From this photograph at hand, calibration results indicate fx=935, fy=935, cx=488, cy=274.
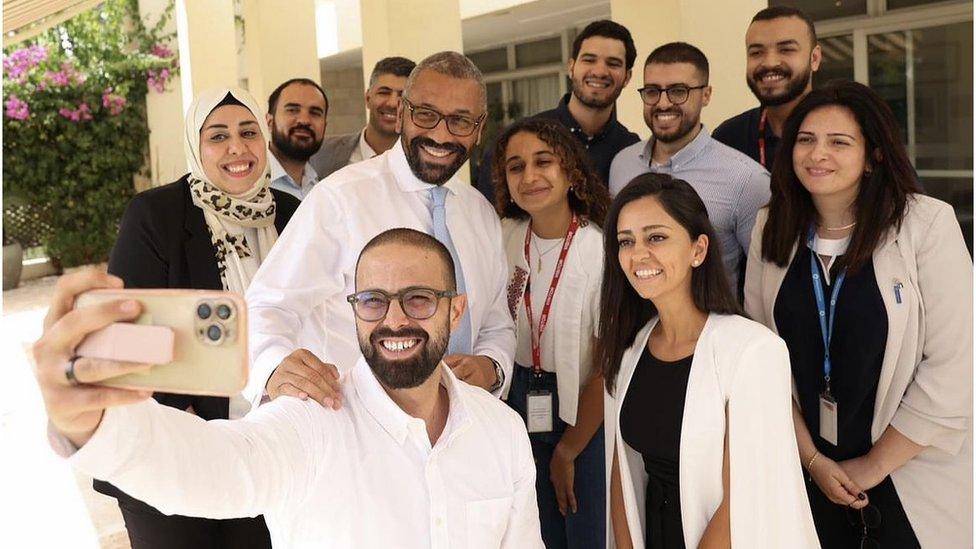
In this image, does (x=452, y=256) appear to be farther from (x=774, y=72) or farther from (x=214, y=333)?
(x=214, y=333)

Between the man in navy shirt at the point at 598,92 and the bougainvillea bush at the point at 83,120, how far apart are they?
1184 centimetres

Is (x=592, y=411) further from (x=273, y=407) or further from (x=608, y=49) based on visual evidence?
(x=608, y=49)

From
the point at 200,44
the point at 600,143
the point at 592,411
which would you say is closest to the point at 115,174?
the point at 200,44

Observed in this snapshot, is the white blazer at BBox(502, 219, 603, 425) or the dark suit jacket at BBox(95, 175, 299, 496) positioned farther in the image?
the white blazer at BBox(502, 219, 603, 425)

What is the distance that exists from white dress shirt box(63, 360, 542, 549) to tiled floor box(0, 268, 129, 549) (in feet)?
6.47

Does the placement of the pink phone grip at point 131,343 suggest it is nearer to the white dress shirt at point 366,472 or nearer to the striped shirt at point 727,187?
the white dress shirt at point 366,472

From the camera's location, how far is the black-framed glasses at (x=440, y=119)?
2.77 meters

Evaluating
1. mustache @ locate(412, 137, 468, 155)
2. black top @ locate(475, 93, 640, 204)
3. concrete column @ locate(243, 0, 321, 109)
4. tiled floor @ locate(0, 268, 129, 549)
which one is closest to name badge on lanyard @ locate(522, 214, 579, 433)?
mustache @ locate(412, 137, 468, 155)

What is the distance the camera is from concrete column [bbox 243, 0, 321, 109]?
8.62 metres

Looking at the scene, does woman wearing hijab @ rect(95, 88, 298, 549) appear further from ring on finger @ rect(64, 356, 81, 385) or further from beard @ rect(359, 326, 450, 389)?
ring on finger @ rect(64, 356, 81, 385)

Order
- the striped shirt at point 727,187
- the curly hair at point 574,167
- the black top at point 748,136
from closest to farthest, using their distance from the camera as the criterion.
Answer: the curly hair at point 574,167 → the striped shirt at point 727,187 → the black top at point 748,136

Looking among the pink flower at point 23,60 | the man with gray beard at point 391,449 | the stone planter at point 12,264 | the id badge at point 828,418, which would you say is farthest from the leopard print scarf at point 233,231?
the pink flower at point 23,60

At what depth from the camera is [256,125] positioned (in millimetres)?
3117

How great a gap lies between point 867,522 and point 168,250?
2222 mm
